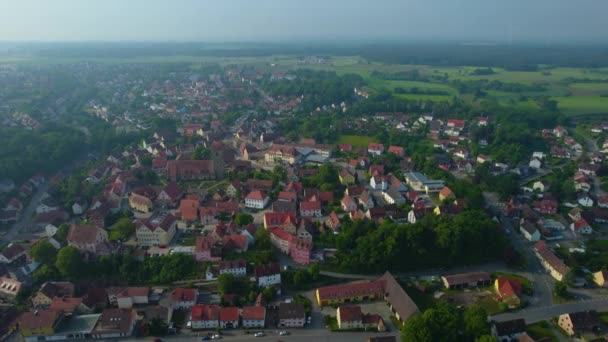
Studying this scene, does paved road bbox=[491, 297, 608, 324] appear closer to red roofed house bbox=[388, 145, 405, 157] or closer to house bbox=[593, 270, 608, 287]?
house bbox=[593, 270, 608, 287]

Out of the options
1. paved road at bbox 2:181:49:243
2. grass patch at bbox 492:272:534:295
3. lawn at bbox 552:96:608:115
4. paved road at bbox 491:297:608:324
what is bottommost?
paved road at bbox 491:297:608:324

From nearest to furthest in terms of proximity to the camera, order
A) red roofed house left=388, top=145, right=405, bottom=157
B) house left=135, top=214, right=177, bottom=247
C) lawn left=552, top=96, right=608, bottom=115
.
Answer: house left=135, top=214, right=177, bottom=247 → red roofed house left=388, top=145, right=405, bottom=157 → lawn left=552, top=96, right=608, bottom=115

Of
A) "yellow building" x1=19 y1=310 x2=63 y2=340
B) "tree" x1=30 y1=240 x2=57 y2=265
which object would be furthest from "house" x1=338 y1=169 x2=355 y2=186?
"yellow building" x1=19 y1=310 x2=63 y2=340

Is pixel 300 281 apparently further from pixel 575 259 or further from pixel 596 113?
pixel 596 113

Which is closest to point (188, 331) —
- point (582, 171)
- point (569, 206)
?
point (569, 206)

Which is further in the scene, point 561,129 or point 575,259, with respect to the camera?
point 561,129

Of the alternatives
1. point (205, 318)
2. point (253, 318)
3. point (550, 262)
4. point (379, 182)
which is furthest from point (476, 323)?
point (379, 182)

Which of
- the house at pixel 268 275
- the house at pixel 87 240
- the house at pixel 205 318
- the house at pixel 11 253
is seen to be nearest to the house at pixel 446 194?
the house at pixel 268 275
